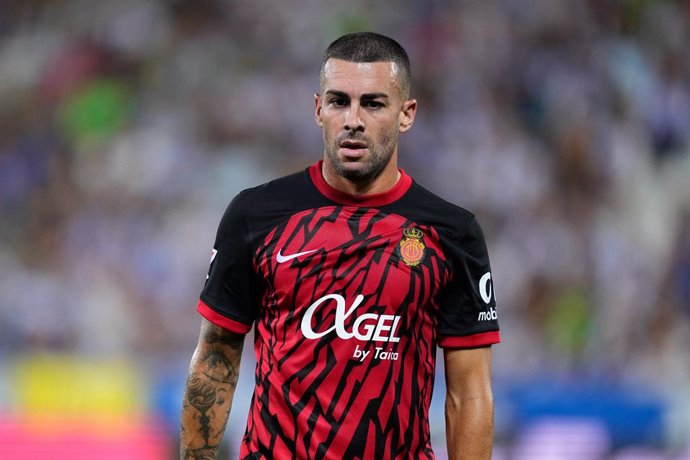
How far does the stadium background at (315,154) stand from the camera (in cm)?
934

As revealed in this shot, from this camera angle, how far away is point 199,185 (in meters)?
10.0

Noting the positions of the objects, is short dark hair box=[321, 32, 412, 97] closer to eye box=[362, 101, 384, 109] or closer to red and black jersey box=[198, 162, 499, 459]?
eye box=[362, 101, 384, 109]

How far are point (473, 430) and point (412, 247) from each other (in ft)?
2.01

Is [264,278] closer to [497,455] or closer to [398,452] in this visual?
[398,452]

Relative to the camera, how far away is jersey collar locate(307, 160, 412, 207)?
12.1 feet

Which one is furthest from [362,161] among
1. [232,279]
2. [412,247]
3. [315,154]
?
[315,154]

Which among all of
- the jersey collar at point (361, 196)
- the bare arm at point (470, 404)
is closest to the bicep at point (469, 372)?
the bare arm at point (470, 404)

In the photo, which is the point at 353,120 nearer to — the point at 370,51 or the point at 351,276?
the point at 370,51

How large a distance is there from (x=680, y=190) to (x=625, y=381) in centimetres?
225

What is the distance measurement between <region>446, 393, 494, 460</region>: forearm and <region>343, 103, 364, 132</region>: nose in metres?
0.92

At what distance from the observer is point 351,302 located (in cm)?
356

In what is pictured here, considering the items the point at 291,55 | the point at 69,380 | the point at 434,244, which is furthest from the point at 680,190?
the point at 434,244

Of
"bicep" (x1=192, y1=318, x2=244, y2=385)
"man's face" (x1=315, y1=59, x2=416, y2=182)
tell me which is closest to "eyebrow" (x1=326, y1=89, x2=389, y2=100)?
"man's face" (x1=315, y1=59, x2=416, y2=182)

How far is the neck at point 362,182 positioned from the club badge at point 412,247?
0.16m
